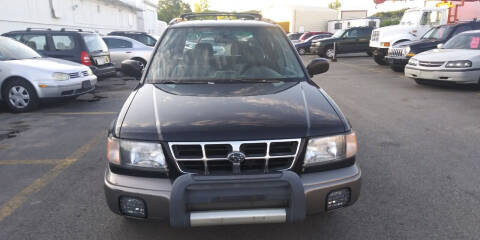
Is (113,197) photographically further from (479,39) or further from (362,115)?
(479,39)

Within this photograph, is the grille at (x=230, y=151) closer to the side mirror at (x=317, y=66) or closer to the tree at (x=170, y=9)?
the side mirror at (x=317, y=66)

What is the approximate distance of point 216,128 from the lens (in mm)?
2221

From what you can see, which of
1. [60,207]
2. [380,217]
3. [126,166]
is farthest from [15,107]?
[380,217]

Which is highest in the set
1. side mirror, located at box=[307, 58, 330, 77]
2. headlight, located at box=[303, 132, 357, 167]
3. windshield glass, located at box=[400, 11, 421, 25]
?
windshield glass, located at box=[400, 11, 421, 25]

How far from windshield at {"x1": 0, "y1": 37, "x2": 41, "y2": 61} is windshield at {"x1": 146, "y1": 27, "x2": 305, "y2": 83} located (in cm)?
529

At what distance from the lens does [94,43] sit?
9.89 m

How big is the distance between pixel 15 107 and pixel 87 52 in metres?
2.84

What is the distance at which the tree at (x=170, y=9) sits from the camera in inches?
2663

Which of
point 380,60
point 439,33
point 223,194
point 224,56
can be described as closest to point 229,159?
point 223,194

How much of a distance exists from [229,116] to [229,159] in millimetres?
313

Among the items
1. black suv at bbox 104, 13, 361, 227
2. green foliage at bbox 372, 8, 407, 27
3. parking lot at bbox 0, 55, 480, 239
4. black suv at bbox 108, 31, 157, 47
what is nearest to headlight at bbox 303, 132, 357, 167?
black suv at bbox 104, 13, 361, 227

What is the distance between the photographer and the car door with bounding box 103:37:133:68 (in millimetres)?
12734

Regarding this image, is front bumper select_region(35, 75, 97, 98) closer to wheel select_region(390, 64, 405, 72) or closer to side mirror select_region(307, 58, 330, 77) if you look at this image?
side mirror select_region(307, 58, 330, 77)

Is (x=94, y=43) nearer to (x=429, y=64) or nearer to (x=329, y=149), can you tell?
(x=429, y=64)
